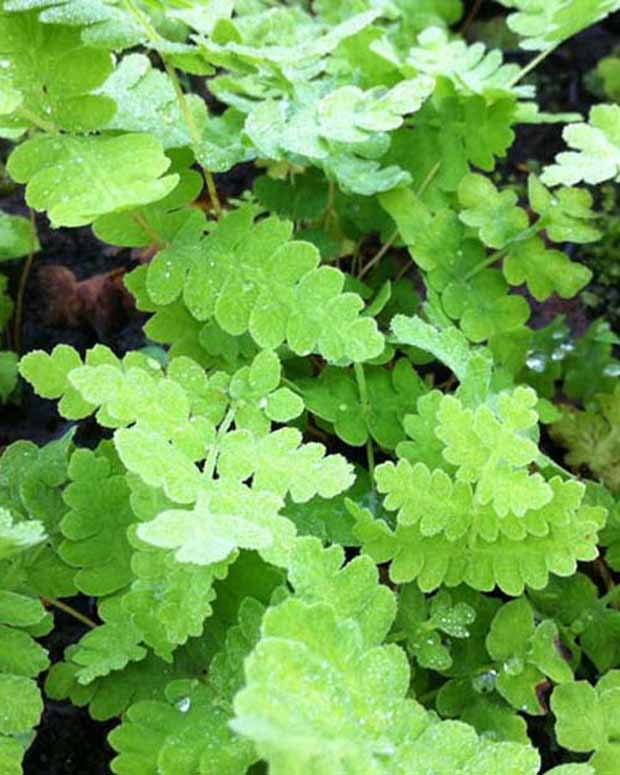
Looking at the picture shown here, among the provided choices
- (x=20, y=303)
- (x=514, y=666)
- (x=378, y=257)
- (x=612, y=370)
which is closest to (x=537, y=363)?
(x=612, y=370)

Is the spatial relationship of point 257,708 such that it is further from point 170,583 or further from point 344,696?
point 170,583

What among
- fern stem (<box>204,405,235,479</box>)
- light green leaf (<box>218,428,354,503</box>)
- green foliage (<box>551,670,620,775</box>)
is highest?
light green leaf (<box>218,428,354,503</box>)

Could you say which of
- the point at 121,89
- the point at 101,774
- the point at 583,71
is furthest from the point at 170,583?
the point at 583,71

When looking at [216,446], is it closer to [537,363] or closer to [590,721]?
[590,721]

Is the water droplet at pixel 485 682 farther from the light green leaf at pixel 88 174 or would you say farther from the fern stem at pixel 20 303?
the fern stem at pixel 20 303

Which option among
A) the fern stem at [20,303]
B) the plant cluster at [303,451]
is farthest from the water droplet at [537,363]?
the fern stem at [20,303]

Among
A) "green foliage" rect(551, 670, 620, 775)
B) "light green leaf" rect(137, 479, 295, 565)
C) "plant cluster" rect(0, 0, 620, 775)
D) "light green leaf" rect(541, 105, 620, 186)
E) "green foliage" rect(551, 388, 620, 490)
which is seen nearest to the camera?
"light green leaf" rect(137, 479, 295, 565)

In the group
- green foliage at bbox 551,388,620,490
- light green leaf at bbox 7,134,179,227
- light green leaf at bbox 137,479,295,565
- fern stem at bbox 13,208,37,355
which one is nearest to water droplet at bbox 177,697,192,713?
light green leaf at bbox 137,479,295,565

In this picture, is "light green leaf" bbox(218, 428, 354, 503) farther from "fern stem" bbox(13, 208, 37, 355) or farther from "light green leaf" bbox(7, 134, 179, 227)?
"fern stem" bbox(13, 208, 37, 355)
